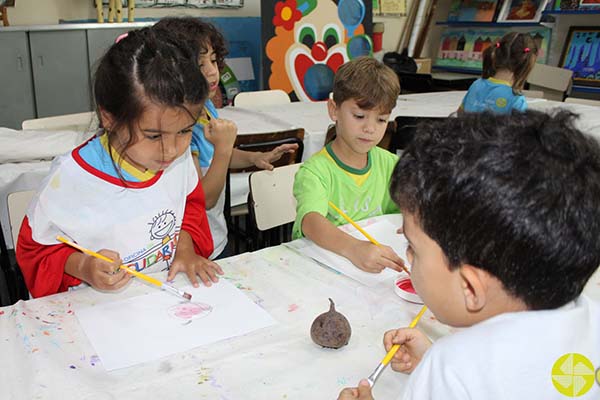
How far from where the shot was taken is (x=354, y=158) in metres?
1.51

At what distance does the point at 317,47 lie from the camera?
456 centimetres

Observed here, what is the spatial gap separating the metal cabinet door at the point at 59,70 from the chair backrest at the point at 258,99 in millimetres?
1275

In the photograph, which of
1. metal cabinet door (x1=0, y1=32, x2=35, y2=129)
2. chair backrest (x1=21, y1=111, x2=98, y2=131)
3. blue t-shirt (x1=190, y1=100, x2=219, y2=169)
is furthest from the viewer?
metal cabinet door (x1=0, y1=32, x2=35, y2=129)

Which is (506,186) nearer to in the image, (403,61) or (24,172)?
(24,172)

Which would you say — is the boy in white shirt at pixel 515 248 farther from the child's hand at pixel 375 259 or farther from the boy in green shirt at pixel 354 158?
the boy in green shirt at pixel 354 158

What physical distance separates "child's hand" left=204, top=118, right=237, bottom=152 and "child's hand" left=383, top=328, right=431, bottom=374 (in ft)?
3.22

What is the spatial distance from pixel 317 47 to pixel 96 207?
12.2 ft

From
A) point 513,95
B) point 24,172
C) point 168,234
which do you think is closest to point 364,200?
point 168,234

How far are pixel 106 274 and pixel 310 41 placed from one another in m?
3.89

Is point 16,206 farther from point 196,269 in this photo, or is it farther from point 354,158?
point 354,158

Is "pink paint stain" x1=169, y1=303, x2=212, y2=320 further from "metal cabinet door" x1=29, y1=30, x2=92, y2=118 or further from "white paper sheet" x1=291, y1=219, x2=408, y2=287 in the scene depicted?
"metal cabinet door" x1=29, y1=30, x2=92, y2=118

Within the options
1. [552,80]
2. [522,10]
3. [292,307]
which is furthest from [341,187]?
[522,10]

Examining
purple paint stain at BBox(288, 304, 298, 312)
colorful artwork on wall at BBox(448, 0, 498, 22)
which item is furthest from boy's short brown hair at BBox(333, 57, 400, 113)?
colorful artwork on wall at BBox(448, 0, 498, 22)

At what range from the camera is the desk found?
74 centimetres
